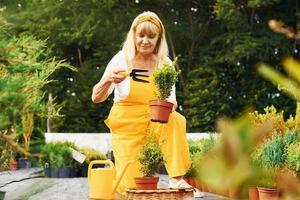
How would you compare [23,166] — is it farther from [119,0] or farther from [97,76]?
[119,0]

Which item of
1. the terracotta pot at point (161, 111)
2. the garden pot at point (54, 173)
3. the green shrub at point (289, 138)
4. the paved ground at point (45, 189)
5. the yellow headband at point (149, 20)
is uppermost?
the yellow headband at point (149, 20)

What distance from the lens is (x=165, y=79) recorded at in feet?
10.2

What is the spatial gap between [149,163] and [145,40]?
0.70m

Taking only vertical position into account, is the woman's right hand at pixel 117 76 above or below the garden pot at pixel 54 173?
above

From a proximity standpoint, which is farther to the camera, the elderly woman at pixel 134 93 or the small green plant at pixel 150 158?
the elderly woman at pixel 134 93

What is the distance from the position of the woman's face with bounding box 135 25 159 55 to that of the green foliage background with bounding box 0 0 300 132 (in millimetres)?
10020

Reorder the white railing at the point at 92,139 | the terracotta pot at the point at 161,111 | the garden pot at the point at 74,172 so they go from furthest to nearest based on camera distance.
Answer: the white railing at the point at 92,139
the garden pot at the point at 74,172
the terracotta pot at the point at 161,111

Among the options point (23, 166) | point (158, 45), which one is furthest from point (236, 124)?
point (23, 166)

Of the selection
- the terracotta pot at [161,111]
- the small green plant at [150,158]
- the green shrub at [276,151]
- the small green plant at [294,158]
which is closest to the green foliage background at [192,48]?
the green shrub at [276,151]

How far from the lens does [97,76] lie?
1447 cm

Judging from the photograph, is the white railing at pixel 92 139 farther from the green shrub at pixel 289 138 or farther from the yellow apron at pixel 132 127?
the yellow apron at pixel 132 127

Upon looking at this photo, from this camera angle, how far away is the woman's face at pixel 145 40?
3384 mm

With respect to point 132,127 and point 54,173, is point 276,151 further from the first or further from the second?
point 54,173

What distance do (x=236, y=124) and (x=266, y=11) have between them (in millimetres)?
14917
